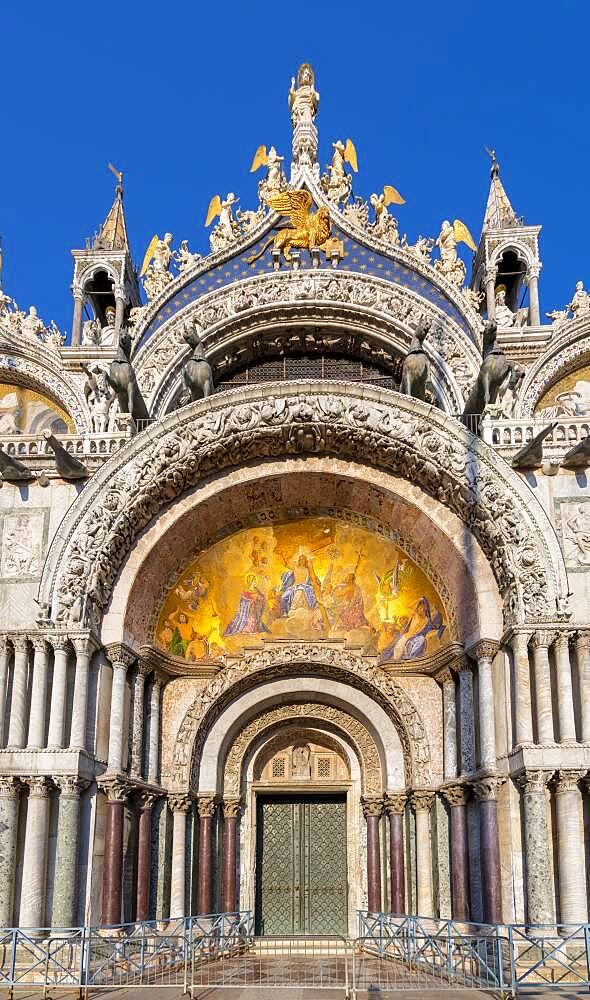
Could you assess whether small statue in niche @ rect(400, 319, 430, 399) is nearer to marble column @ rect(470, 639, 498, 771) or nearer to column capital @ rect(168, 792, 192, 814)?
marble column @ rect(470, 639, 498, 771)

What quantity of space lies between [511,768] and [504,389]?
759 centimetres

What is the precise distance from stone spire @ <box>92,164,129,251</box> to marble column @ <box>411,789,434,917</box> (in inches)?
603

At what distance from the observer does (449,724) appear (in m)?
15.7

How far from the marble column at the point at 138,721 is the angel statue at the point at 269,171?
1212 centimetres

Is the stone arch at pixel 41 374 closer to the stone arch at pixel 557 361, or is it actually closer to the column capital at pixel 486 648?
the stone arch at pixel 557 361

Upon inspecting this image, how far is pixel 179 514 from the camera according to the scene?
1616 centimetres

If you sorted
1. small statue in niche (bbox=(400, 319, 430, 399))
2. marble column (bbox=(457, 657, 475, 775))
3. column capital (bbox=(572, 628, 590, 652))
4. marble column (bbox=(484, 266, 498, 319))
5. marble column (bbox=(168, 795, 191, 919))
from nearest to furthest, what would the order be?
column capital (bbox=(572, 628, 590, 652)), marble column (bbox=(457, 657, 475, 775)), marble column (bbox=(168, 795, 191, 919)), small statue in niche (bbox=(400, 319, 430, 399)), marble column (bbox=(484, 266, 498, 319))

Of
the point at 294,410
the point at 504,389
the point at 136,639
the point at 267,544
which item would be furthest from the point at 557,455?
the point at 136,639

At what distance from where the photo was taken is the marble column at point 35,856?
1332 centimetres

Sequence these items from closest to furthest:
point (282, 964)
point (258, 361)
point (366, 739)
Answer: point (282, 964) → point (366, 739) → point (258, 361)

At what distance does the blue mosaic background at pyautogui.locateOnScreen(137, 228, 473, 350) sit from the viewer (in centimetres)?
2102

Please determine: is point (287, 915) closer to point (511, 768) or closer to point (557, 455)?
point (511, 768)

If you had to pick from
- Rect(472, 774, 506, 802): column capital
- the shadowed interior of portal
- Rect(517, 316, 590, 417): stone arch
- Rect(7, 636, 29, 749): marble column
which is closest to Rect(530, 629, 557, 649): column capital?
Rect(472, 774, 506, 802): column capital

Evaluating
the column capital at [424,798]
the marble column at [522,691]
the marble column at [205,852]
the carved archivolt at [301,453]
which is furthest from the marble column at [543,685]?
the marble column at [205,852]
